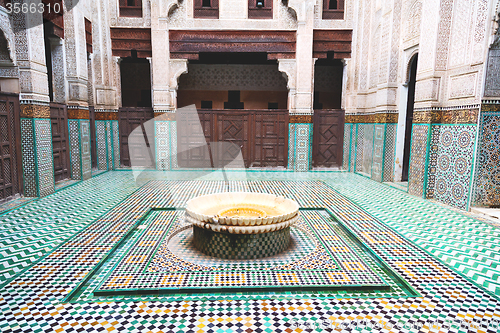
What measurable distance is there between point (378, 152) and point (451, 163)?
1924 mm

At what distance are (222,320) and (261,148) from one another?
5.94 meters

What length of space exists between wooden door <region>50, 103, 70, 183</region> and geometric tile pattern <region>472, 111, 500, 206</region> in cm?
648

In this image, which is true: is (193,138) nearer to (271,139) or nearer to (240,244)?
(271,139)

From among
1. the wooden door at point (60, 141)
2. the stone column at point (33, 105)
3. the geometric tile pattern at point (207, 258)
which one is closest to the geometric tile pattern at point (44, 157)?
the stone column at point (33, 105)

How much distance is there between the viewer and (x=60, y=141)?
18.2ft

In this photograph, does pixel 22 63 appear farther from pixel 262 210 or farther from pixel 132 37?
pixel 262 210

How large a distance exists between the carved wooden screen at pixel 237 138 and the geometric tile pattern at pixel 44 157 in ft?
9.80

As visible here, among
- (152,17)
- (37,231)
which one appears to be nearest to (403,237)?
(37,231)

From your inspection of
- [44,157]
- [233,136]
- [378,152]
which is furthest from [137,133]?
[378,152]

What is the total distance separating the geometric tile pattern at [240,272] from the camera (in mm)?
2158

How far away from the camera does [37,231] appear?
3141mm

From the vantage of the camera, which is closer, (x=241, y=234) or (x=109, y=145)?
(x=241, y=234)

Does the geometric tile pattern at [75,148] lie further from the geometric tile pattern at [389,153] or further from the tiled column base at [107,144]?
the geometric tile pattern at [389,153]

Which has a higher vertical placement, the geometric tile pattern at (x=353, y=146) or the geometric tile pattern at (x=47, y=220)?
the geometric tile pattern at (x=353, y=146)
